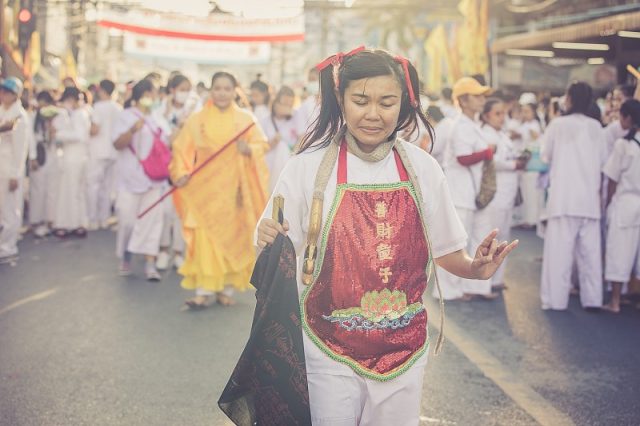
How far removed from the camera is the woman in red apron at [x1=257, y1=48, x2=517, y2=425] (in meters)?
2.60

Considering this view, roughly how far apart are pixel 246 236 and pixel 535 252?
520 cm

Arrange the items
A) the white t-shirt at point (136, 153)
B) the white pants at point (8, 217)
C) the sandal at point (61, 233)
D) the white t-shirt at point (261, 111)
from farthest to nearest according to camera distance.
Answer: the sandal at point (61, 233), the white t-shirt at point (261, 111), the white pants at point (8, 217), the white t-shirt at point (136, 153)

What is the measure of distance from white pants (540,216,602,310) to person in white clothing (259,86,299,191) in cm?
360

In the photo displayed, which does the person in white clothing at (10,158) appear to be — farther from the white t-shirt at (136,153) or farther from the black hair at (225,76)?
the black hair at (225,76)

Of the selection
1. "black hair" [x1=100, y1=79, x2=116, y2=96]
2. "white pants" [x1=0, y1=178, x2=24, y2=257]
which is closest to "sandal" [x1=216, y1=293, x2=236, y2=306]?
"white pants" [x1=0, y1=178, x2=24, y2=257]

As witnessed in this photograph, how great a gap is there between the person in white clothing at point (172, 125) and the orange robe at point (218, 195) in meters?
1.85

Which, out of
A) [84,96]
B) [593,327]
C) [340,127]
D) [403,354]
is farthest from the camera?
[84,96]

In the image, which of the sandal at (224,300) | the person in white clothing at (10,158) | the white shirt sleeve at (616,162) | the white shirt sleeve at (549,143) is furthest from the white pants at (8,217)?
the white shirt sleeve at (616,162)

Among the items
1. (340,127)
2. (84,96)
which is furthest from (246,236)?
(84,96)

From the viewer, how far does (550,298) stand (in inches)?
295

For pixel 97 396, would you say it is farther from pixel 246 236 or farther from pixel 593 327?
pixel 593 327

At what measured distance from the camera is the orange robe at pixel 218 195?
708 centimetres

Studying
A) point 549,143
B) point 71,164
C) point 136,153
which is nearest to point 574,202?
point 549,143

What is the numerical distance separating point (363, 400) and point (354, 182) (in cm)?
70
